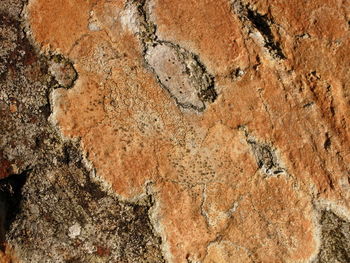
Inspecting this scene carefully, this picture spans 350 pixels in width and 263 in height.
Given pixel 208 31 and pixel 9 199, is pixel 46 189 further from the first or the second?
pixel 208 31

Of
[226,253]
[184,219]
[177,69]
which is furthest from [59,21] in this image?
[226,253]

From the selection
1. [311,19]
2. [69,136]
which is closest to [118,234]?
[69,136]

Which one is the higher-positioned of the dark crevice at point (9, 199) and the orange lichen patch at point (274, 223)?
the orange lichen patch at point (274, 223)

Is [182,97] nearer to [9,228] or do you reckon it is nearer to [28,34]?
[28,34]

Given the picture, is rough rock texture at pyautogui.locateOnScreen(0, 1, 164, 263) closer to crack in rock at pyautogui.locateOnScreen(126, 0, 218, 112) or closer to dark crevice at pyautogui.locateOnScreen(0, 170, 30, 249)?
dark crevice at pyautogui.locateOnScreen(0, 170, 30, 249)

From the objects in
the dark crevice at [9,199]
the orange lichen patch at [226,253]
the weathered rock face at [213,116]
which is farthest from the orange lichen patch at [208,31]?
the dark crevice at [9,199]

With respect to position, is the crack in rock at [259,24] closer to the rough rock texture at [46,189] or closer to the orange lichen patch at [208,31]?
the orange lichen patch at [208,31]

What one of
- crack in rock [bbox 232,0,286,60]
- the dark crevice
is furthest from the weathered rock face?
the dark crevice

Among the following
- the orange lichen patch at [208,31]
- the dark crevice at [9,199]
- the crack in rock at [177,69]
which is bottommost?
the dark crevice at [9,199]
